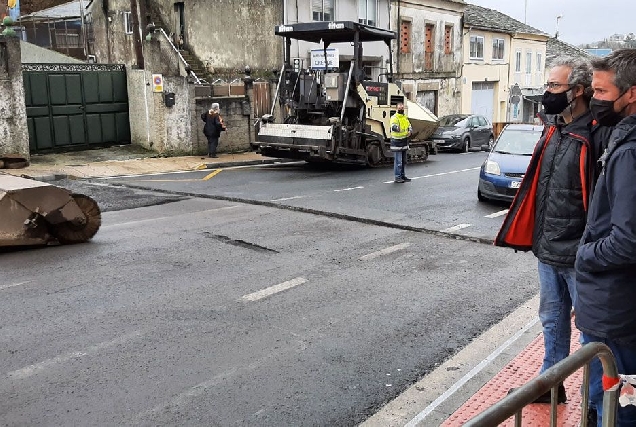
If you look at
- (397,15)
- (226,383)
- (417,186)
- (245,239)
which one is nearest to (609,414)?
(226,383)

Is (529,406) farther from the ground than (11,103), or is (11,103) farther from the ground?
(11,103)

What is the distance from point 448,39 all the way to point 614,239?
113 feet

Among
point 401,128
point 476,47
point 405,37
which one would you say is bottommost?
point 401,128

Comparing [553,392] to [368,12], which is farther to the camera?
[368,12]

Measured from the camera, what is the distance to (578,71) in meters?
4.04

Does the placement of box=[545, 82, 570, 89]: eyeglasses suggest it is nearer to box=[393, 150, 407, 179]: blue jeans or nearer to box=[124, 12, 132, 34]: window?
box=[393, 150, 407, 179]: blue jeans

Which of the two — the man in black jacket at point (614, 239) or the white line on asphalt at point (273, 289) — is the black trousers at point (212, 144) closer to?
the white line on asphalt at point (273, 289)

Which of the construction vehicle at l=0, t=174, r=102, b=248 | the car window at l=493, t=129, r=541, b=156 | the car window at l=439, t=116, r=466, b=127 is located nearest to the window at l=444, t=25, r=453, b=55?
the car window at l=439, t=116, r=466, b=127

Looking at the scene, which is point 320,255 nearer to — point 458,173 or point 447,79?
point 458,173

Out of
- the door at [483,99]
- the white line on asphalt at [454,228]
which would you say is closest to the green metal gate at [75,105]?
the white line on asphalt at [454,228]

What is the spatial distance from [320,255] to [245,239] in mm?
1274

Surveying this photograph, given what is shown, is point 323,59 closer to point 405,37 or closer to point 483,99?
point 405,37

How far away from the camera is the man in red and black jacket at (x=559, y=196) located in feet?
12.8

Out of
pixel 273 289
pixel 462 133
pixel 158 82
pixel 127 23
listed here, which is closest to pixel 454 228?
pixel 273 289
